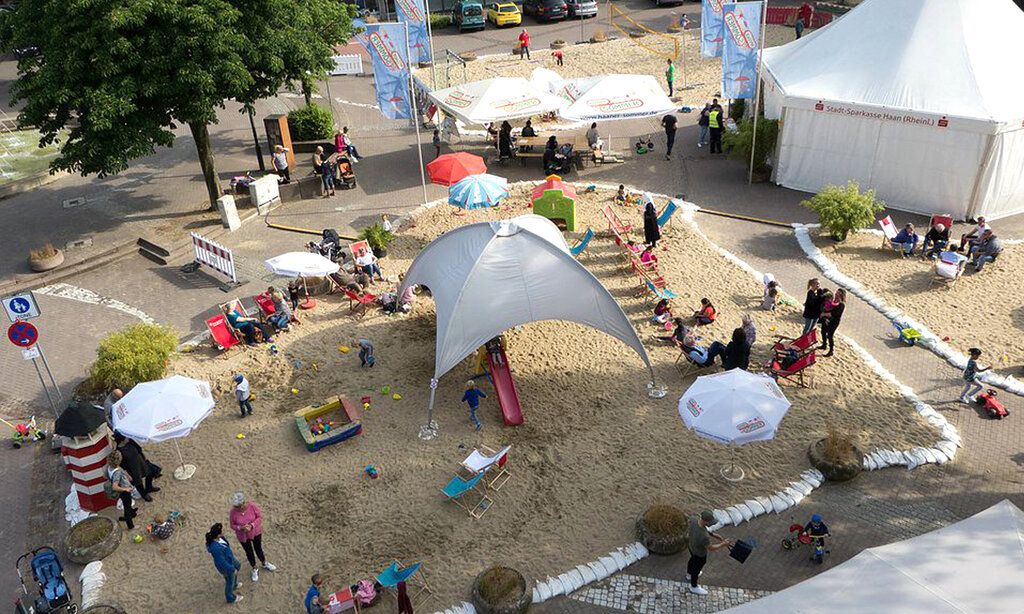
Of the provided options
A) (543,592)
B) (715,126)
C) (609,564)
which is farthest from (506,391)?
(715,126)

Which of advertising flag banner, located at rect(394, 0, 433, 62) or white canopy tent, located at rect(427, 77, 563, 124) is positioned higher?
advertising flag banner, located at rect(394, 0, 433, 62)

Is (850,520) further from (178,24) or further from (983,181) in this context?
(178,24)

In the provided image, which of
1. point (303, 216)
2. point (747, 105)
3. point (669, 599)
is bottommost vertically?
point (669, 599)

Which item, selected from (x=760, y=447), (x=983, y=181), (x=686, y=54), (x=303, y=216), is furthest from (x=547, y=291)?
(x=686, y=54)

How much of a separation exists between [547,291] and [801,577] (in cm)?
602

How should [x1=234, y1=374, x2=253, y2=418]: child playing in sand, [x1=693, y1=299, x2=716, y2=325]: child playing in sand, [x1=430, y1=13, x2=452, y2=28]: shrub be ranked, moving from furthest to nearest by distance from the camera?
[x1=430, y1=13, x2=452, y2=28]: shrub, [x1=693, y1=299, x2=716, y2=325]: child playing in sand, [x1=234, y1=374, x2=253, y2=418]: child playing in sand

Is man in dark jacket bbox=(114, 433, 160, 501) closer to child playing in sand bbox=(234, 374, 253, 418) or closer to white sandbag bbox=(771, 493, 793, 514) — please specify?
child playing in sand bbox=(234, 374, 253, 418)

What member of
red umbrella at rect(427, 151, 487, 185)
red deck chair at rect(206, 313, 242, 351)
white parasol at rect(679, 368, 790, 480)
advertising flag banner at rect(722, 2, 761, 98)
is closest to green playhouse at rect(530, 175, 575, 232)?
red umbrella at rect(427, 151, 487, 185)

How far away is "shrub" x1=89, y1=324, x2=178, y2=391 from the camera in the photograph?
13.9 metres

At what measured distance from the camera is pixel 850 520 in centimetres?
1108

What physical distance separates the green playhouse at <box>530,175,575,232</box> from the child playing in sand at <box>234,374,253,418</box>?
9.29m

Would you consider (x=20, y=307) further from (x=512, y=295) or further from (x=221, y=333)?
(x=512, y=295)

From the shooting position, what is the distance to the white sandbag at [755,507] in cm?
1125

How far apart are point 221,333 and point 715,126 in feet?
53.8
